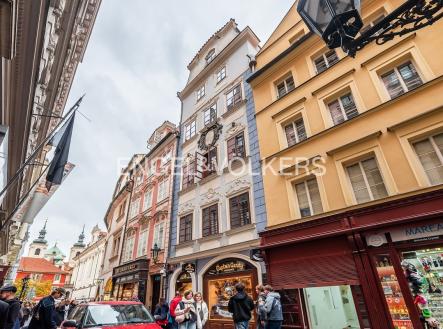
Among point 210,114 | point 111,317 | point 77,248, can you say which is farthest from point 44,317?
point 77,248

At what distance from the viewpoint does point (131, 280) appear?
17.8 metres

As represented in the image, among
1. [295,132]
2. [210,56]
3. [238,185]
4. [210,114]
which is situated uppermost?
[210,56]

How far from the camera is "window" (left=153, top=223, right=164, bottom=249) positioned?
17203 millimetres

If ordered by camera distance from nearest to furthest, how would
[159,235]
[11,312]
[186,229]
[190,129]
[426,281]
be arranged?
1. [11,312]
2. [426,281]
3. [186,229]
4. [159,235]
5. [190,129]

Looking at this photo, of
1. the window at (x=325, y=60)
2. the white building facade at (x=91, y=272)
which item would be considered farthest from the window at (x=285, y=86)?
the white building facade at (x=91, y=272)

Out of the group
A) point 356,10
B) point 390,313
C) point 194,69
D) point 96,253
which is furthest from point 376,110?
point 96,253

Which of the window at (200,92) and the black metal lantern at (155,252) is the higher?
the window at (200,92)

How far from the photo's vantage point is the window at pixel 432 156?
7539 millimetres

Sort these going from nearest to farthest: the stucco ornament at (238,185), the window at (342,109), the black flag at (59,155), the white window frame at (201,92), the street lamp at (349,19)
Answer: the street lamp at (349,19)
the black flag at (59,155)
the window at (342,109)
the stucco ornament at (238,185)
the white window frame at (201,92)

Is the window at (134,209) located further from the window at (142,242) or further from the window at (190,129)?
the window at (190,129)

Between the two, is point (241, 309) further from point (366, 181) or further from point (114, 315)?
point (366, 181)

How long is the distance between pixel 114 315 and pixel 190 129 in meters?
14.4

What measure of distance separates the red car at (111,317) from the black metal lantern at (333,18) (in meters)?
6.86

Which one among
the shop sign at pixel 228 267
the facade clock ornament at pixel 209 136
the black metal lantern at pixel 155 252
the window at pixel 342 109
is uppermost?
the facade clock ornament at pixel 209 136
